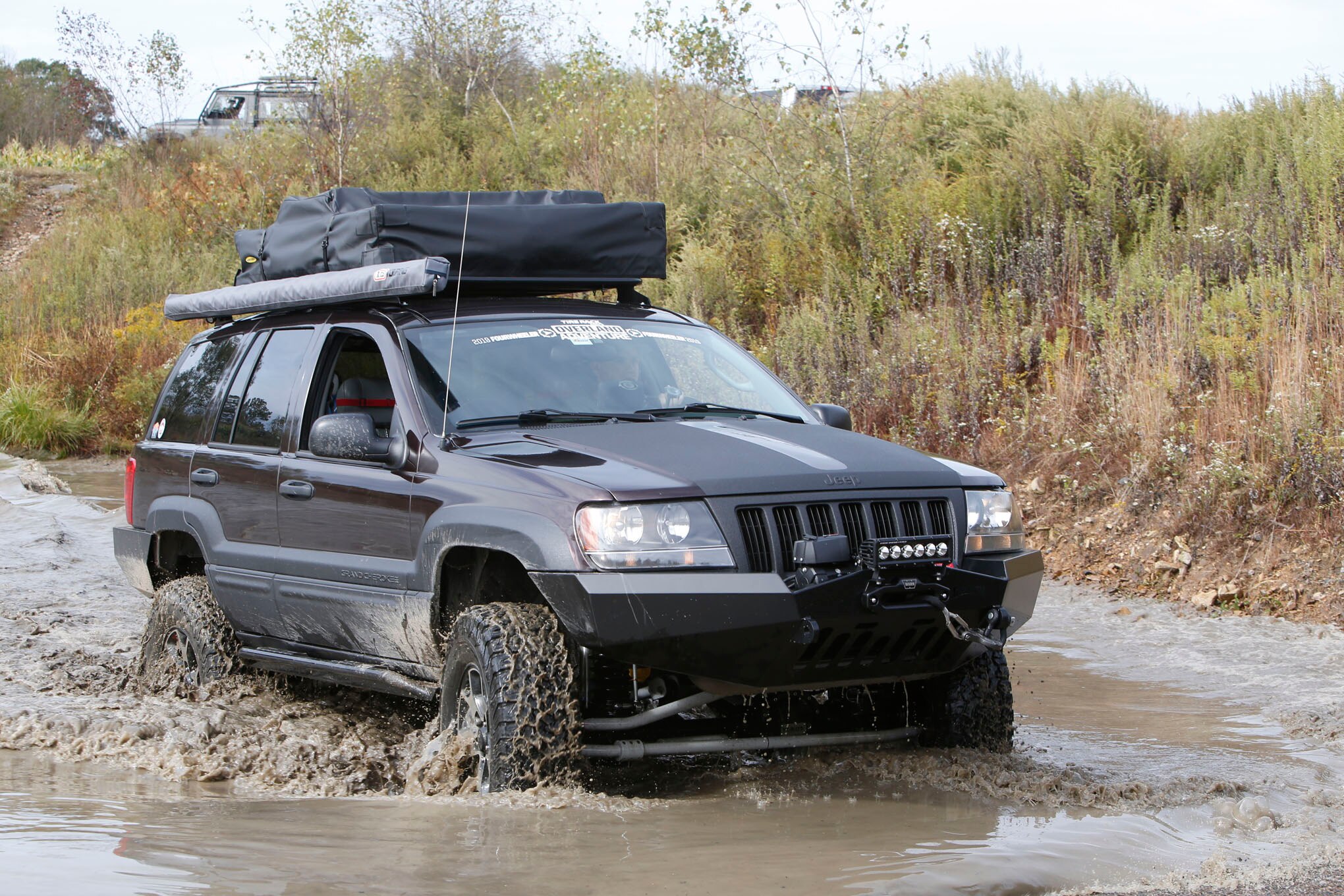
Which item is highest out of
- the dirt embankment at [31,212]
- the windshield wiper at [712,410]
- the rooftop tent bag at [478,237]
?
the dirt embankment at [31,212]

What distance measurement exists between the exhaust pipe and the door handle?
1.68 meters

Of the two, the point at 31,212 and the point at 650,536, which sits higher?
the point at 31,212

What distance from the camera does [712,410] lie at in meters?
5.22

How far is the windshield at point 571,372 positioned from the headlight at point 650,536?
1.01 meters

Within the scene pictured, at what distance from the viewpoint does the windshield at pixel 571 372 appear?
5.02m

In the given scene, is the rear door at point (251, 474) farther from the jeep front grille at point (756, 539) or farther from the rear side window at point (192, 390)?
the jeep front grille at point (756, 539)

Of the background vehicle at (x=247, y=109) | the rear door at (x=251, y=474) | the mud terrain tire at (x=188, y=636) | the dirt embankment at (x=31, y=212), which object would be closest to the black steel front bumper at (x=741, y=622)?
the rear door at (x=251, y=474)

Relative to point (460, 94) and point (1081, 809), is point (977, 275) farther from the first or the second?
point (460, 94)

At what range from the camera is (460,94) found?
2597cm

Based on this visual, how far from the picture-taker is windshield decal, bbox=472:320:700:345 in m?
5.21

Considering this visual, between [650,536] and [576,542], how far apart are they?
0.71ft

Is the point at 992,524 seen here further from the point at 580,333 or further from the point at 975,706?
the point at 580,333

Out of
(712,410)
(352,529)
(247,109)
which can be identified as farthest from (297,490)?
(247,109)

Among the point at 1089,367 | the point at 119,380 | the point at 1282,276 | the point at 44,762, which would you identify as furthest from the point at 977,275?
the point at 119,380
